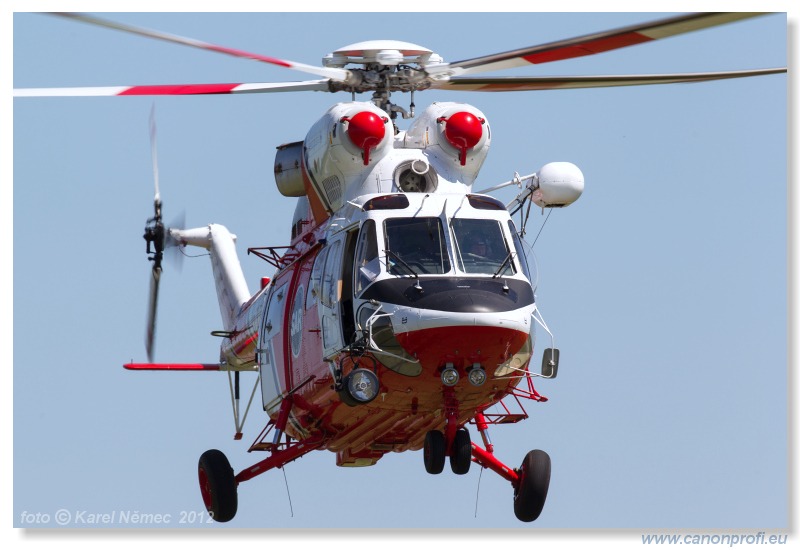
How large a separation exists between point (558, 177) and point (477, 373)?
11.0ft

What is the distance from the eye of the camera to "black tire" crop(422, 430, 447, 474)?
2159 cm

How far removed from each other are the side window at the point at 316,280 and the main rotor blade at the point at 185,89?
8.07ft

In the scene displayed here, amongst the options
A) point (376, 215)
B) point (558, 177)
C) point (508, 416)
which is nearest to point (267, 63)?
point (376, 215)

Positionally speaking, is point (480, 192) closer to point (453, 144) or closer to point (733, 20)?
point (453, 144)

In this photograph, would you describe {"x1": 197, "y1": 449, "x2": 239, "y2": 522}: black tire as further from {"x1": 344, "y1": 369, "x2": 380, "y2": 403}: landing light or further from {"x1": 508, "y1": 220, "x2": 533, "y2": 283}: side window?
{"x1": 508, "y1": 220, "x2": 533, "y2": 283}: side window

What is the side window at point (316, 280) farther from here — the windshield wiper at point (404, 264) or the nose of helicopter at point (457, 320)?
the nose of helicopter at point (457, 320)

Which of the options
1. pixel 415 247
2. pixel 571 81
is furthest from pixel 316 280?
pixel 571 81

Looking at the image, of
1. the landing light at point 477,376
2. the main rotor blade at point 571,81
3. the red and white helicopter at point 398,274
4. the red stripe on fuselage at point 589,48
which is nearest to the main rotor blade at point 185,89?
the red and white helicopter at point 398,274

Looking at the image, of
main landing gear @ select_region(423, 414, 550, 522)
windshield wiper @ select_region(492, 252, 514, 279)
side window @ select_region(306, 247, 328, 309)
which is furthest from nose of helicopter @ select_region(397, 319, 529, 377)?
main landing gear @ select_region(423, 414, 550, 522)

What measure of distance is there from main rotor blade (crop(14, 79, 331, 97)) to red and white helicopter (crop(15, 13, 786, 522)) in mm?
25

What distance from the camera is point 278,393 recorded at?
25375 millimetres

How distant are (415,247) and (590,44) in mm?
3226

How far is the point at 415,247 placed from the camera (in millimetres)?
22172

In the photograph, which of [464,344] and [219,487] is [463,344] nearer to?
[464,344]
